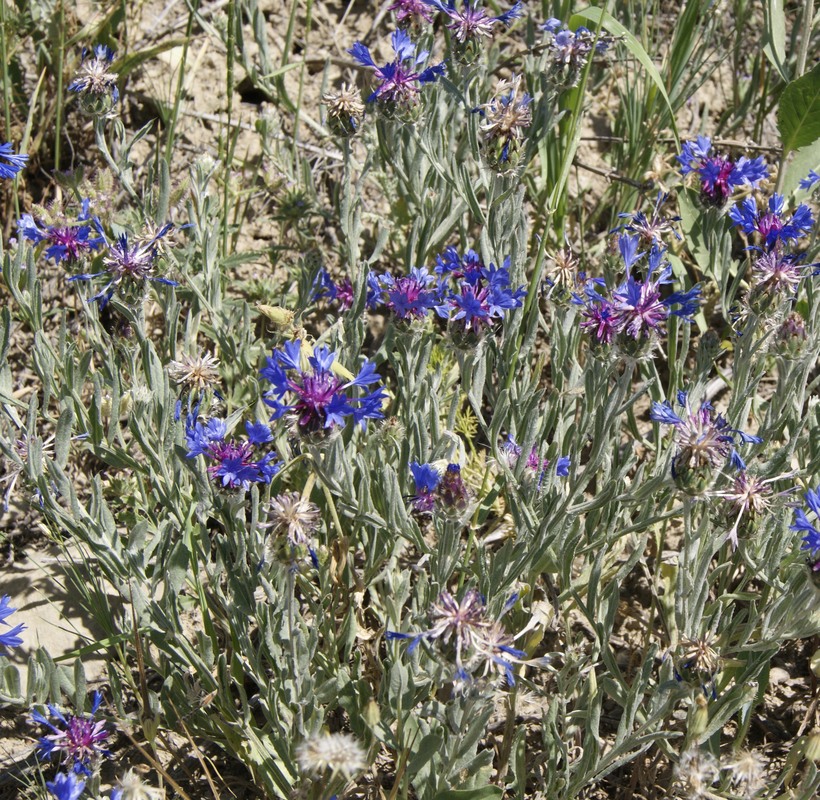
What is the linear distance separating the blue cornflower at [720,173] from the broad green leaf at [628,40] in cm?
33

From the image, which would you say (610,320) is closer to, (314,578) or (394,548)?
(394,548)

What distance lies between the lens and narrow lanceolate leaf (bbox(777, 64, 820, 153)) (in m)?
3.56

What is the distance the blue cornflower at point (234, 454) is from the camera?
8.29 feet

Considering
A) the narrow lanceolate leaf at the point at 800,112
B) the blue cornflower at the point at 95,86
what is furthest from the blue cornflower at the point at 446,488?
the narrow lanceolate leaf at the point at 800,112

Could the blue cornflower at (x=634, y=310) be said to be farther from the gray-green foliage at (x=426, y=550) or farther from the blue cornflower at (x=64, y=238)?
the blue cornflower at (x=64, y=238)

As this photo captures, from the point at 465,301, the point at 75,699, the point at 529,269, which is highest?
the point at 465,301

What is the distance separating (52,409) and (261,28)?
1867 mm

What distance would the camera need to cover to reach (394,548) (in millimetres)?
3088

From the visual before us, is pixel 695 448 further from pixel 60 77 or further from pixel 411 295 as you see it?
pixel 60 77

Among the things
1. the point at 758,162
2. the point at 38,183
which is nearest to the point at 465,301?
the point at 758,162

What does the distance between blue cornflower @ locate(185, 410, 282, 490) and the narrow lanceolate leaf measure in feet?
7.85

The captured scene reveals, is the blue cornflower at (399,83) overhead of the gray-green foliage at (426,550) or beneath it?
overhead

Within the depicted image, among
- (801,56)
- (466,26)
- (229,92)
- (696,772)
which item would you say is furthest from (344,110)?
(696,772)

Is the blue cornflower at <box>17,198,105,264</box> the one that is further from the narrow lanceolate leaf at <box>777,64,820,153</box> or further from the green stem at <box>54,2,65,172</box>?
the narrow lanceolate leaf at <box>777,64,820,153</box>
